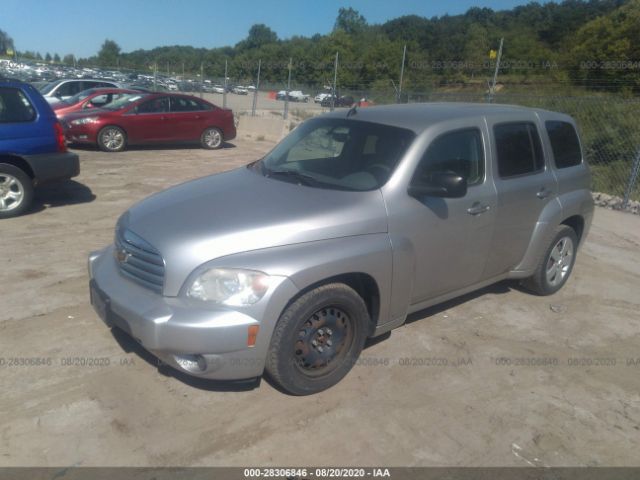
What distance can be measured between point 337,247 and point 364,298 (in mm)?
565

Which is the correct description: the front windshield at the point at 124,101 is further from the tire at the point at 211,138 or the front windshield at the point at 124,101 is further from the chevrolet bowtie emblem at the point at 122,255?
the chevrolet bowtie emblem at the point at 122,255

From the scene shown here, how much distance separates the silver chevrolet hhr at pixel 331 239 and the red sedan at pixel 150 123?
9.40 meters

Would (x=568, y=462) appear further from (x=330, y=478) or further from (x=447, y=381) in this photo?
(x=330, y=478)

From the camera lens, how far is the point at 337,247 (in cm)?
336

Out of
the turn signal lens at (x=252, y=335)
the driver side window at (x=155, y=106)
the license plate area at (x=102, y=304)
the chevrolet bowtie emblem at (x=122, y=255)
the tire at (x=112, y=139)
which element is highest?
the driver side window at (x=155, y=106)

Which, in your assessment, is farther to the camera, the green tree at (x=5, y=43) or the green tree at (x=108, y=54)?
the green tree at (x=108, y=54)

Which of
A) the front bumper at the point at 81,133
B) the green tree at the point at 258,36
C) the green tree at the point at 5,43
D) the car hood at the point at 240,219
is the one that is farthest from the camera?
the green tree at the point at 258,36

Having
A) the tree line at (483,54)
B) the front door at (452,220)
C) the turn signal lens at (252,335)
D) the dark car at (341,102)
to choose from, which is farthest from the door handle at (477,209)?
the tree line at (483,54)

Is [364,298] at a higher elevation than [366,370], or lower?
higher

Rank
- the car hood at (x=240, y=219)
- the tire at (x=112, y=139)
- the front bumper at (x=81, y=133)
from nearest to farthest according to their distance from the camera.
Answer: the car hood at (x=240, y=219) < the front bumper at (x=81, y=133) < the tire at (x=112, y=139)

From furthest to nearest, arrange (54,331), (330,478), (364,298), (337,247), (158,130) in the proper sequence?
(158,130), (54,331), (364,298), (337,247), (330,478)

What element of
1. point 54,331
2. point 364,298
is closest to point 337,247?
point 364,298

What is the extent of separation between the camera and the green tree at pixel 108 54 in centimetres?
5259

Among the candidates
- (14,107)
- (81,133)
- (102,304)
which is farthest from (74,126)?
(102,304)
